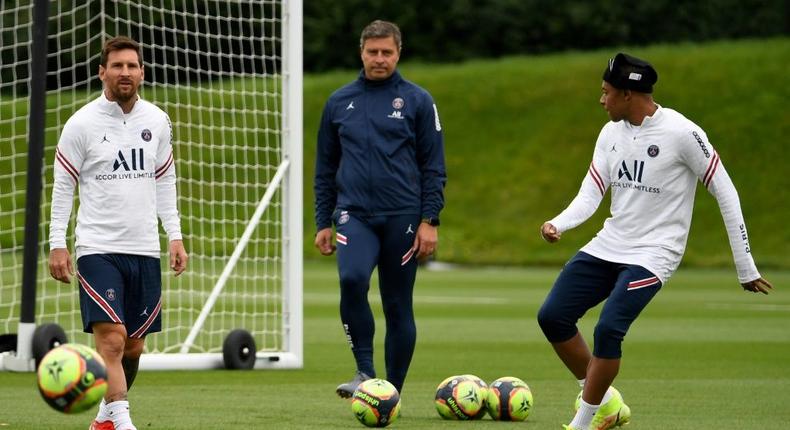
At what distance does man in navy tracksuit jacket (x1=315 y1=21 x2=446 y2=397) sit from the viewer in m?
9.08

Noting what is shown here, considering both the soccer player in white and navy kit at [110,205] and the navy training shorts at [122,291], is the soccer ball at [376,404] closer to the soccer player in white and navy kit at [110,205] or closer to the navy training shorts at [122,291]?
the navy training shorts at [122,291]

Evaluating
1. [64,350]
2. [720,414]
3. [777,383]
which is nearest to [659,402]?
[720,414]

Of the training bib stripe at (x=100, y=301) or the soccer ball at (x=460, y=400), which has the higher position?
the training bib stripe at (x=100, y=301)

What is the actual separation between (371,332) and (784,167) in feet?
107

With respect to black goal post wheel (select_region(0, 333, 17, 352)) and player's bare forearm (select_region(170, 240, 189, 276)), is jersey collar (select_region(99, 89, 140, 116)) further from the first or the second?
black goal post wheel (select_region(0, 333, 17, 352))

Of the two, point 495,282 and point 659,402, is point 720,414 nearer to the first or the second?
point 659,402

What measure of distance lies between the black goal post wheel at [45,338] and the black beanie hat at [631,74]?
5466mm

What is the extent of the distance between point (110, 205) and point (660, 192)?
9.40 feet

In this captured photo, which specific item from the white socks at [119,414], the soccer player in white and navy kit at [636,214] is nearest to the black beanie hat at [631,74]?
the soccer player in white and navy kit at [636,214]

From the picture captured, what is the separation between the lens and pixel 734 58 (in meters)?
44.9

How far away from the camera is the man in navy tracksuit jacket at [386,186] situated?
9.08m

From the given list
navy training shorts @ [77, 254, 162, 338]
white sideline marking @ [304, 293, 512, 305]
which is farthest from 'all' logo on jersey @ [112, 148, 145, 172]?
white sideline marking @ [304, 293, 512, 305]

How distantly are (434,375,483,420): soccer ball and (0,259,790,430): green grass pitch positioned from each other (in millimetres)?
115

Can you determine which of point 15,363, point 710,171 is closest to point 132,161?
point 710,171
